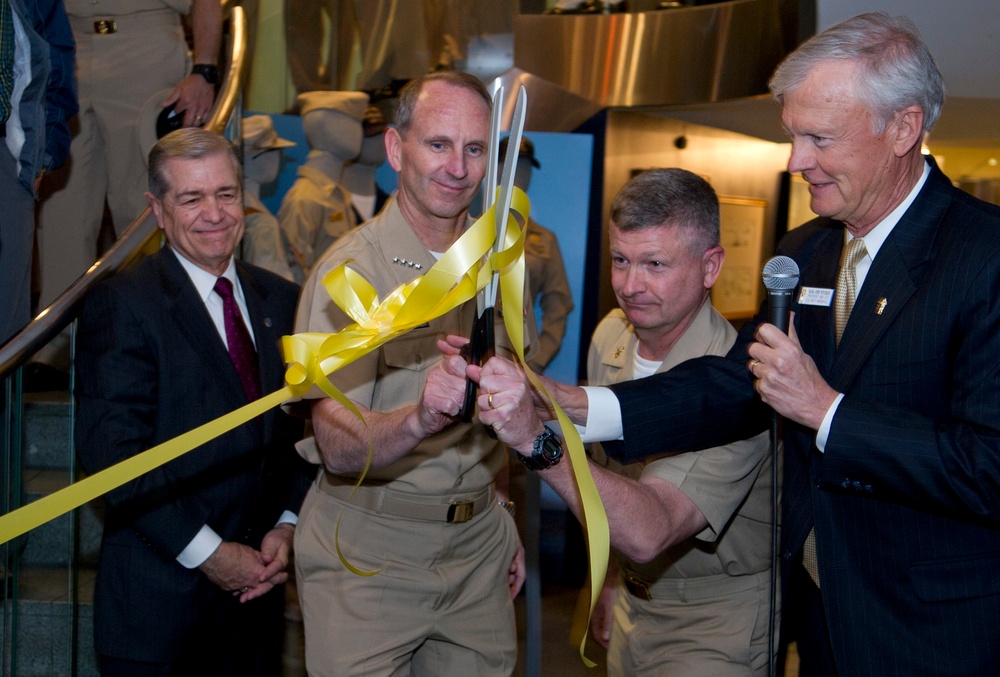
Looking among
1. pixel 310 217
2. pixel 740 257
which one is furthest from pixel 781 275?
pixel 740 257

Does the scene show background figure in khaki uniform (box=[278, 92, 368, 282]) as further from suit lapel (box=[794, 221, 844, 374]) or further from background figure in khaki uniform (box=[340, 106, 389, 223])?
suit lapel (box=[794, 221, 844, 374])

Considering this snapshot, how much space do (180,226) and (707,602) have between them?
171cm

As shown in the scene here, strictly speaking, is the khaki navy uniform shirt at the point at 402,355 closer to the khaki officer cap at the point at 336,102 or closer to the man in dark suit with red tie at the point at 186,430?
the man in dark suit with red tie at the point at 186,430

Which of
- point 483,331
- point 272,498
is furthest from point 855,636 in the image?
point 272,498

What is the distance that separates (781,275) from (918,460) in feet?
1.27

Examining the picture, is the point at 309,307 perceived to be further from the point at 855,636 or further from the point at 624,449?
the point at 855,636

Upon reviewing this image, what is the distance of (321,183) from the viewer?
212 inches

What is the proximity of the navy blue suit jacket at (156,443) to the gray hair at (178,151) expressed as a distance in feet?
0.82

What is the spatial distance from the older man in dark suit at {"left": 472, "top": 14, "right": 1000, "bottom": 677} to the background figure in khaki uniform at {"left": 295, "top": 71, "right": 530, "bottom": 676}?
1.97ft

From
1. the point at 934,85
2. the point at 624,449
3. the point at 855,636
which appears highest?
the point at 934,85

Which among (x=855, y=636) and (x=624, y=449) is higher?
(x=624, y=449)

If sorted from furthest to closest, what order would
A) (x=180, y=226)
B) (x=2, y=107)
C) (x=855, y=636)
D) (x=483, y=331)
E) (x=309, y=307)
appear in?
(x=2, y=107), (x=180, y=226), (x=309, y=307), (x=855, y=636), (x=483, y=331)

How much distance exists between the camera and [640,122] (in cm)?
596

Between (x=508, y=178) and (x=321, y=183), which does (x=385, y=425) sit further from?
(x=321, y=183)
